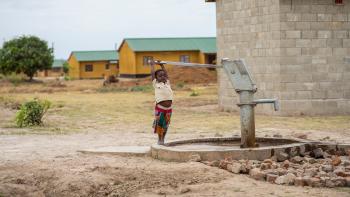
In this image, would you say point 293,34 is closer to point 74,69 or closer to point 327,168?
point 327,168

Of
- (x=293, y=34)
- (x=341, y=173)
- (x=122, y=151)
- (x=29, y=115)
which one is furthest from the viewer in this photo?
(x=293, y=34)

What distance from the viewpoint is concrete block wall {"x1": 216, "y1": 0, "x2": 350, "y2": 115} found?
19156 mm

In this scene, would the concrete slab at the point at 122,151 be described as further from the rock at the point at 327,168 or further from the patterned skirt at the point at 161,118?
the rock at the point at 327,168

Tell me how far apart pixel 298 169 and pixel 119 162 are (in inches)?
106

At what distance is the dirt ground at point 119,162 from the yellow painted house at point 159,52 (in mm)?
38506

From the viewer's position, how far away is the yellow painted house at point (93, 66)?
70.0 m

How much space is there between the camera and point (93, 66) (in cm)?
7044

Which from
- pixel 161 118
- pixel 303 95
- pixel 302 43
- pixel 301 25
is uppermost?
pixel 301 25

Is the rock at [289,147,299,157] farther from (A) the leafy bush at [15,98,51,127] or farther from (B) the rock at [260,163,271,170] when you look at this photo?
(A) the leafy bush at [15,98,51,127]

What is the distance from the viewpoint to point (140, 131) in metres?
15.6

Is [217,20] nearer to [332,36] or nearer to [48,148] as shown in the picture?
[332,36]

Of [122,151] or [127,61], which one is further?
[127,61]

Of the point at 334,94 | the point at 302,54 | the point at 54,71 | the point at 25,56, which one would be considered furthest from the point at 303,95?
the point at 54,71

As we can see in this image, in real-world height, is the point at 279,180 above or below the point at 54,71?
below
